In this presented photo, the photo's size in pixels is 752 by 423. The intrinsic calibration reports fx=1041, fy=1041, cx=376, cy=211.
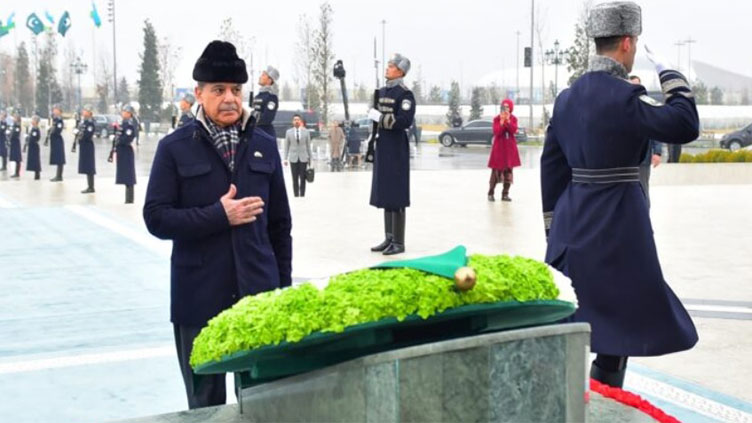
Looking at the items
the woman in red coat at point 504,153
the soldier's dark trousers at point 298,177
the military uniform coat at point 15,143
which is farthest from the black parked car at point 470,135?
the woman in red coat at point 504,153

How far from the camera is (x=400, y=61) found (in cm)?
985

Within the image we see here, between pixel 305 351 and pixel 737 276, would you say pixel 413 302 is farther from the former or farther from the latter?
pixel 737 276

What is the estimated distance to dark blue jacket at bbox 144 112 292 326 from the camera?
3393mm

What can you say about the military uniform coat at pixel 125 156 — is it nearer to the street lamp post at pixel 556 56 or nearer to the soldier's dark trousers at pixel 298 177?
the soldier's dark trousers at pixel 298 177

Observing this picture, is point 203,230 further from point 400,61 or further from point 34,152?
point 34,152

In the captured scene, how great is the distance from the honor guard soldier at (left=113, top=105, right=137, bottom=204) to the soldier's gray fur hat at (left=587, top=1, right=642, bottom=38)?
1332 centimetres

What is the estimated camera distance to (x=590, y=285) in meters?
3.82

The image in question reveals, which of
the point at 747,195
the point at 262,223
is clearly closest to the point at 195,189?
the point at 262,223

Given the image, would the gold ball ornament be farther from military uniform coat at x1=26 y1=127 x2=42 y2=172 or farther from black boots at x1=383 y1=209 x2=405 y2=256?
military uniform coat at x1=26 y1=127 x2=42 y2=172

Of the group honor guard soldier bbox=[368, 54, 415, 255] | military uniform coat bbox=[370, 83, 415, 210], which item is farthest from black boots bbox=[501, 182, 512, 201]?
military uniform coat bbox=[370, 83, 415, 210]

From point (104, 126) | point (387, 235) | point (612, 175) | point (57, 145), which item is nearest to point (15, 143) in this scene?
point (57, 145)

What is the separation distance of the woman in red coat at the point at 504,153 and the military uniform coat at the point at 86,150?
729cm

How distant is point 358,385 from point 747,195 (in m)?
17.8

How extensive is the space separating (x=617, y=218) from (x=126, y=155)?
556 inches
